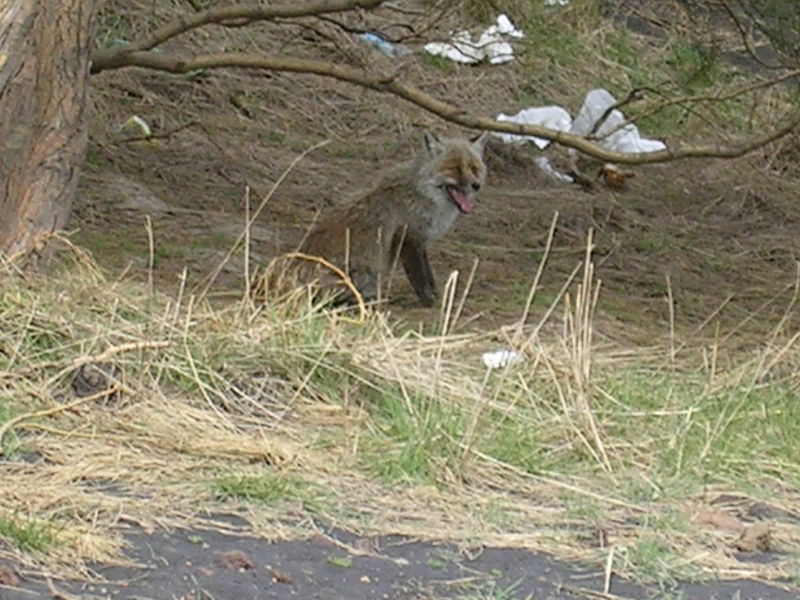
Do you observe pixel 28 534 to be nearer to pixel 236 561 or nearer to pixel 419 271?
pixel 236 561

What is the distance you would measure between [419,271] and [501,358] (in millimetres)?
2565

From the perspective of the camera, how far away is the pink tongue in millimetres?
9070

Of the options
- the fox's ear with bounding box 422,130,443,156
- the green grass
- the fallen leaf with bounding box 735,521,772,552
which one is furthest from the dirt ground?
the fox's ear with bounding box 422,130,443,156

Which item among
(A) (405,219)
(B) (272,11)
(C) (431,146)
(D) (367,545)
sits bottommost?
(A) (405,219)

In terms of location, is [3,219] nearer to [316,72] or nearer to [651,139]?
[316,72]

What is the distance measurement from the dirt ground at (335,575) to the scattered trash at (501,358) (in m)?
1.59

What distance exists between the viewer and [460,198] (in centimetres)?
909

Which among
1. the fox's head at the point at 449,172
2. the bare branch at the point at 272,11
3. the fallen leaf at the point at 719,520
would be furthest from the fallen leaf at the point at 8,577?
the fox's head at the point at 449,172

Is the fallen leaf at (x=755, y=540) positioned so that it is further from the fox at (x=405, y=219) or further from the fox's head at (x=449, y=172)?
the fox's head at (x=449, y=172)

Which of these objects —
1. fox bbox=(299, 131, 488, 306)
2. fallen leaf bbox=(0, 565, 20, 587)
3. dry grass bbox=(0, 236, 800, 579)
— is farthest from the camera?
fox bbox=(299, 131, 488, 306)

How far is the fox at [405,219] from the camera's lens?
8.53 metres

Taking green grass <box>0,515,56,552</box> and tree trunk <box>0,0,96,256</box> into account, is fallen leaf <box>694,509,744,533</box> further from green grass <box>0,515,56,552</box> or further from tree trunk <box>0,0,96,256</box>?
tree trunk <box>0,0,96,256</box>

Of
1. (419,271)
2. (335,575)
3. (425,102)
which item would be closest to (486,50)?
(425,102)

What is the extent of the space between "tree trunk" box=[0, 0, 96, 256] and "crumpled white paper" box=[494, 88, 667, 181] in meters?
5.57
